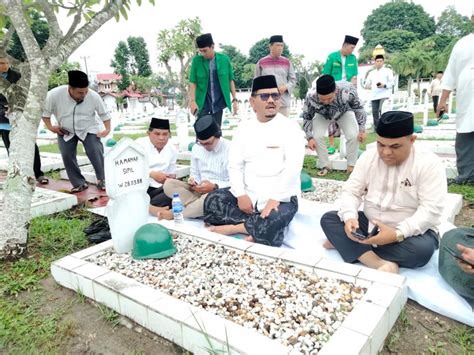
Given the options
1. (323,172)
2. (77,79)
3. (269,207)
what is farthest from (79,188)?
(323,172)

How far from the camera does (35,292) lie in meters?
2.62

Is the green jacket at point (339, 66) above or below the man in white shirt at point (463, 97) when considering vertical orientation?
above

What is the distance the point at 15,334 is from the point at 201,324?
1.19m

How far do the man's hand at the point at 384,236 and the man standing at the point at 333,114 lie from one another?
9.13 ft

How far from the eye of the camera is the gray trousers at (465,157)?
4438mm

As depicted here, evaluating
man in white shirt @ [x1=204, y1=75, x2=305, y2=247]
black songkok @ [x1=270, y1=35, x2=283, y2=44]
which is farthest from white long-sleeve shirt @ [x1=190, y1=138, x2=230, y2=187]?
black songkok @ [x1=270, y1=35, x2=283, y2=44]

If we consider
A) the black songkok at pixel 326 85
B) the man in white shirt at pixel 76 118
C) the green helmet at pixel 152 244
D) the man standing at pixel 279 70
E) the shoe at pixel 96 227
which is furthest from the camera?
the man standing at pixel 279 70

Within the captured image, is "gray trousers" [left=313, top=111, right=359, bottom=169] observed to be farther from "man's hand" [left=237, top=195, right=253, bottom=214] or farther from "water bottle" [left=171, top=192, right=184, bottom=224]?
"water bottle" [left=171, top=192, right=184, bottom=224]

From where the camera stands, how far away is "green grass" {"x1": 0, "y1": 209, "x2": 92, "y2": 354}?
82.6 inches

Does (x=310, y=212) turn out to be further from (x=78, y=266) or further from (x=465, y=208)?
(x=78, y=266)

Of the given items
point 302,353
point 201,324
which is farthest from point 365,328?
point 201,324

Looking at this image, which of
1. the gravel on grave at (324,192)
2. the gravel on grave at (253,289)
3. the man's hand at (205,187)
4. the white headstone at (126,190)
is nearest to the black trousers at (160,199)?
the man's hand at (205,187)

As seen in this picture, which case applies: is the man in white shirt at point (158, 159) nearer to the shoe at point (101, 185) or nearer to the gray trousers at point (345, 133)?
the shoe at point (101, 185)

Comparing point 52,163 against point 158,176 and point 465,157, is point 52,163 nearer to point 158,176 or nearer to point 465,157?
point 158,176
